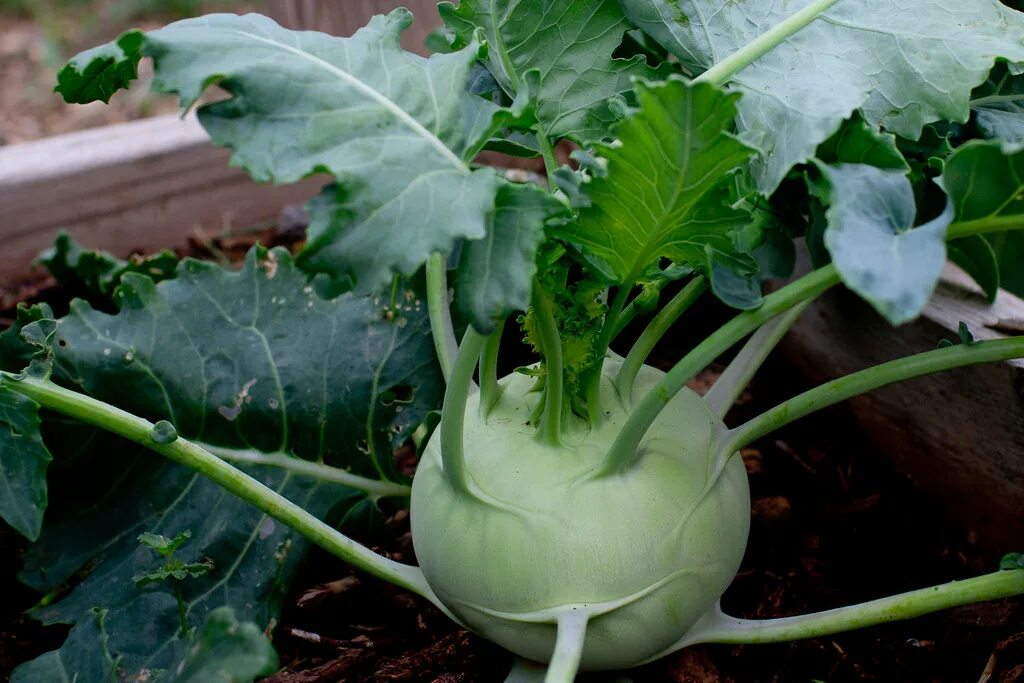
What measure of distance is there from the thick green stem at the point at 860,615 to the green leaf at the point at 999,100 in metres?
0.52

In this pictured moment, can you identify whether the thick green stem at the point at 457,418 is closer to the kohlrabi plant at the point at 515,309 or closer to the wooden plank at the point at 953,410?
the kohlrabi plant at the point at 515,309

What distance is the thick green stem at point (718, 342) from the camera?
871mm

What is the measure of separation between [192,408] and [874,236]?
0.83 meters

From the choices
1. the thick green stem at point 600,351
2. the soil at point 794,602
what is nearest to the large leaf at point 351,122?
the thick green stem at point 600,351

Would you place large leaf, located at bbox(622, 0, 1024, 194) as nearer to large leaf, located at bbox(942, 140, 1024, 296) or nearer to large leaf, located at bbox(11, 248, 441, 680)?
large leaf, located at bbox(942, 140, 1024, 296)

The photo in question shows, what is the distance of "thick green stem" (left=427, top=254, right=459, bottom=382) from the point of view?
1184 mm

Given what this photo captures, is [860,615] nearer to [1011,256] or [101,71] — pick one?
[1011,256]

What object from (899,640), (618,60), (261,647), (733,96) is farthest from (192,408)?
(899,640)

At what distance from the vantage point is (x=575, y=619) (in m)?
0.90

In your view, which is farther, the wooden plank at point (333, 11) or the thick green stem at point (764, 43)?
the wooden plank at point (333, 11)

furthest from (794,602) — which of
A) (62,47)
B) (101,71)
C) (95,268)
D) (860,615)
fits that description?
(62,47)

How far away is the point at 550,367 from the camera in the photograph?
0.95 meters

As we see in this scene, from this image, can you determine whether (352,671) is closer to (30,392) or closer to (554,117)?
(30,392)

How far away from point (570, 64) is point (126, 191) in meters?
1.14
